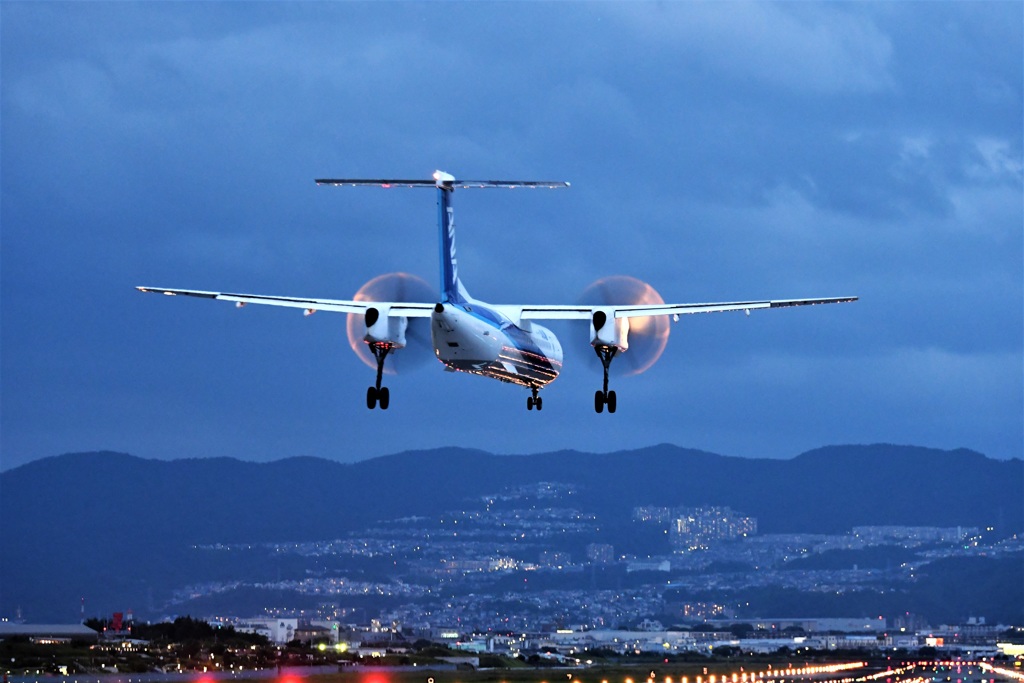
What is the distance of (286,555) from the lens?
19175 centimetres

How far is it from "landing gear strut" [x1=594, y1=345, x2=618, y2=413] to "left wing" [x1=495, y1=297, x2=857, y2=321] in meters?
1.44

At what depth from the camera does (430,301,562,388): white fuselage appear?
59.3 meters

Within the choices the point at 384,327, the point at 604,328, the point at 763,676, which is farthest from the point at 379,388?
the point at 763,676

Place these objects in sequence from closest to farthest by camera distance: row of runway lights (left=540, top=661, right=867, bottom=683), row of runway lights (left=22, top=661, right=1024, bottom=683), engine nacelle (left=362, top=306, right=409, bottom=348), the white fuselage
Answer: the white fuselage → engine nacelle (left=362, top=306, right=409, bottom=348) → row of runway lights (left=22, top=661, right=1024, bottom=683) → row of runway lights (left=540, top=661, right=867, bottom=683)

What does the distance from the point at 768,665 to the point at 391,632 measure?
2990 cm

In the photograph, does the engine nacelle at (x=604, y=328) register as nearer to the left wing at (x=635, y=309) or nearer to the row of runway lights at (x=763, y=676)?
the left wing at (x=635, y=309)

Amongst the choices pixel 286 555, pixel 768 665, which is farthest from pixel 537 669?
pixel 286 555

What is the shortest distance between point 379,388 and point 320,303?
4.00m

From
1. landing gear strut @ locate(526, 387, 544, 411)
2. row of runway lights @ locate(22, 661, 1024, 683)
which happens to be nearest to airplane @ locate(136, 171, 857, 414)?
landing gear strut @ locate(526, 387, 544, 411)

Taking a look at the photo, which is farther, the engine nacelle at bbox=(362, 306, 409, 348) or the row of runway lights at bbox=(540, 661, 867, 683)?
the row of runway lights at bbox=(540, 661, 867, 683)

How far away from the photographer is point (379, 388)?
2549 inches

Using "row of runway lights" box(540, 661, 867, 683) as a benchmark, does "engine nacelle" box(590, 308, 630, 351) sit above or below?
above

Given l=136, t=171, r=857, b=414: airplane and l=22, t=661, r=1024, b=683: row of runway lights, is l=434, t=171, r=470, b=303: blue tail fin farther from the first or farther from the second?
l=22, t=661, r=1024, b=683: row of runway lights

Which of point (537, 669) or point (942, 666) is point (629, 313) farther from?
point (942, 666)
